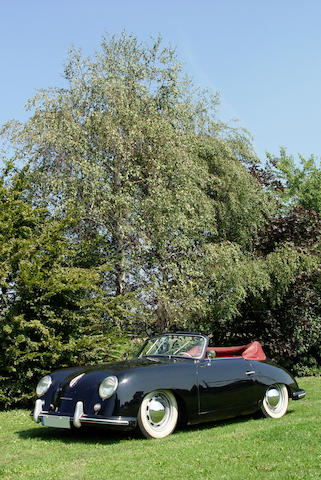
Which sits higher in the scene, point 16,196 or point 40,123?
point 40,123

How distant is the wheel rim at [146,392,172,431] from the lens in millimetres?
7062

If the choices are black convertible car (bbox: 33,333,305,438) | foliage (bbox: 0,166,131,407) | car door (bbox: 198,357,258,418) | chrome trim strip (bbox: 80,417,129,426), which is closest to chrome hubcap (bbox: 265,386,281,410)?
black convertible car (bbox: 33,333,305,438)

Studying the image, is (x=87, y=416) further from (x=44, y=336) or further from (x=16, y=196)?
(x=16, y=196)

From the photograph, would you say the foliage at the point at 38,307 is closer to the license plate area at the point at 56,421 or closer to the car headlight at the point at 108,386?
the license plate area at the point at 56,421

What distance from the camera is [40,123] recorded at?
14859 mm

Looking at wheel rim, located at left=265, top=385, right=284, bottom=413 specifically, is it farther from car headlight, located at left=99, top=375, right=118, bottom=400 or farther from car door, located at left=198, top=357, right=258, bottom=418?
car headlight, located at left=99, top=375, right=118, bottom=400

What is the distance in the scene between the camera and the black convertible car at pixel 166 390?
6.86 m

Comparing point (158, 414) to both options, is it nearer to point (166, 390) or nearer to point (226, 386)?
point (166, 390)

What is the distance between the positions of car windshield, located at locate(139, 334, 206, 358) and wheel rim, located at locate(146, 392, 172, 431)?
3.37 feet

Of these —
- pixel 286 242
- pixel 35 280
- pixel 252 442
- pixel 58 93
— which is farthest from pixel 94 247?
pixel 252 442

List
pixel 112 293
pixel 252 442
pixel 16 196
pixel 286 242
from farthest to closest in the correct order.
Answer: pixel 286 242 < pixel 112 293 < pixel 16 196 < pixel 252 442

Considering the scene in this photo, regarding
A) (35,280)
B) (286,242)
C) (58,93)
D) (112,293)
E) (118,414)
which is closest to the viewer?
(118,414)

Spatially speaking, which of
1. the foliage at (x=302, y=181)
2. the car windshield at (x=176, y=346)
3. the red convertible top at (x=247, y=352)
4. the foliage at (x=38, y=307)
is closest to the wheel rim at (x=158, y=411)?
the car windshield at (x=176, y=346)

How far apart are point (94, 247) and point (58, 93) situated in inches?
206
